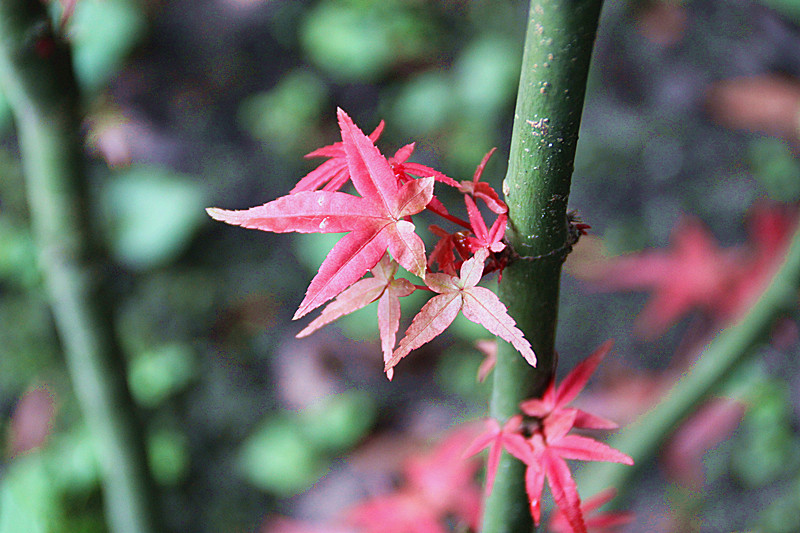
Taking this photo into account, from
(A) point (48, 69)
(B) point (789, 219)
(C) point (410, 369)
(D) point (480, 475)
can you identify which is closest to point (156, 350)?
(C) point (410, 369)

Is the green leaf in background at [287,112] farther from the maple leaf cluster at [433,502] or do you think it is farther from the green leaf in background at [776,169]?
the green leaf in background at [776,169]

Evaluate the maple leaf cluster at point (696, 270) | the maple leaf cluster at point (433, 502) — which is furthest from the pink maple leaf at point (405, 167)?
the maple leaf cluster at point (696, 270)

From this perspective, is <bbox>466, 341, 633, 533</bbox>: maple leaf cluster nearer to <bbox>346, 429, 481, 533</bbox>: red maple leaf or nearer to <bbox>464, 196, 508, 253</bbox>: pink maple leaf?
<bbox>464, 196, 508, 253</bbox>: pink maple leaf

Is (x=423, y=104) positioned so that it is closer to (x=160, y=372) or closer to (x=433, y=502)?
(x=160, y=372)

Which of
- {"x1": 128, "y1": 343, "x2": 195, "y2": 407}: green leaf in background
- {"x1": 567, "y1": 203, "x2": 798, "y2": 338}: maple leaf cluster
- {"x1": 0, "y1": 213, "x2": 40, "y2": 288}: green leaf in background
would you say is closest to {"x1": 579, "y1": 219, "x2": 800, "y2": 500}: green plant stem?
{"x1": 567, "y1": 203, "x2": 798, "y2": 338}: maple leaf cluster

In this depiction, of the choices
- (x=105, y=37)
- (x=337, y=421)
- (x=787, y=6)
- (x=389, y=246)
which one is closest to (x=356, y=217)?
(x=389, y=246)

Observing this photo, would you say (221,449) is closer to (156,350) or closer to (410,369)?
(156,350)
